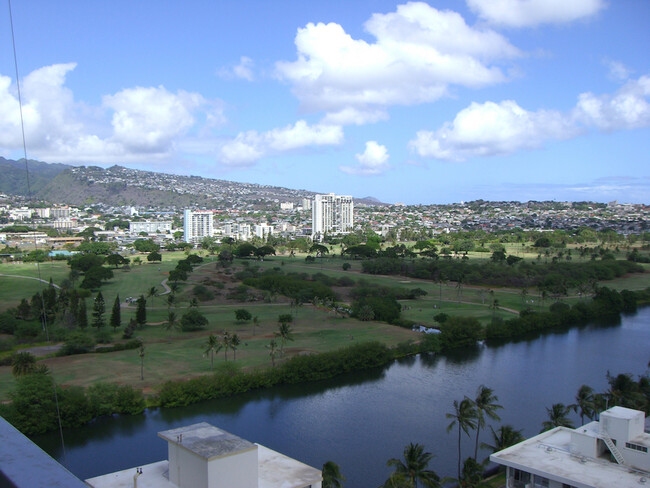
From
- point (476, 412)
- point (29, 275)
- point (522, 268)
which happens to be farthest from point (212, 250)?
point (476, 412)

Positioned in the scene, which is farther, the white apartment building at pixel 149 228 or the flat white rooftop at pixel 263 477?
the white apartment building at pixel 149 228

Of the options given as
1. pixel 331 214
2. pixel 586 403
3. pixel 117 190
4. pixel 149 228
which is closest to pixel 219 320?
pixel 586 403

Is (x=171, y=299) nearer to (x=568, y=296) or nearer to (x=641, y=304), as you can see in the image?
(x=568, y=296)

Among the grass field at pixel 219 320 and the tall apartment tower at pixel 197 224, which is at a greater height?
the tall apartment tower at pixel 197 224

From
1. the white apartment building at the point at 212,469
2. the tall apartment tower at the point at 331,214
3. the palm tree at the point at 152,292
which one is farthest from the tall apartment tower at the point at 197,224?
the white apartment building at the point at 212,469

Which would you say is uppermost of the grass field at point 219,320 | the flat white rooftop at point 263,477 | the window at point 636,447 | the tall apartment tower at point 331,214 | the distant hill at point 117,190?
the distant hill at point 117,190

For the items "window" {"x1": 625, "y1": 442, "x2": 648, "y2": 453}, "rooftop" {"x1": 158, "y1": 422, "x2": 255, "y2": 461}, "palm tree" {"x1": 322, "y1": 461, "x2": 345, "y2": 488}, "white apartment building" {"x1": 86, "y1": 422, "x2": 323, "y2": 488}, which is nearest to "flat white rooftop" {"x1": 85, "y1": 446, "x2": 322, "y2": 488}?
A: "white apartment building" {"x1": 86, "y1": 422, "x2": 323, "y2": 488}

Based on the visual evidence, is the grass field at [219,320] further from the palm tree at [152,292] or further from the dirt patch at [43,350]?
the dirt patch at [43,350]
